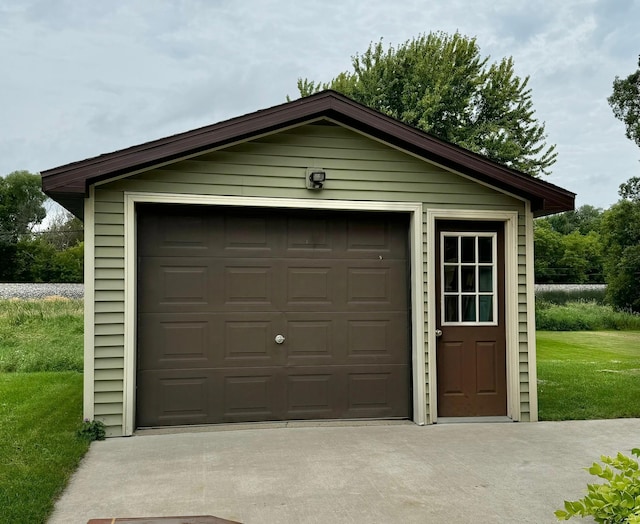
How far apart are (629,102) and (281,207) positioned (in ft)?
57.9

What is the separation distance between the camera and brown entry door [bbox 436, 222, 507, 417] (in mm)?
6137

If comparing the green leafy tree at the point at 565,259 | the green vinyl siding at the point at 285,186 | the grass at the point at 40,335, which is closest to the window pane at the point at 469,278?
the green vinyl siding at the point at 285,186

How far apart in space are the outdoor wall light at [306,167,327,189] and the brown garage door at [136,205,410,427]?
0.35 m

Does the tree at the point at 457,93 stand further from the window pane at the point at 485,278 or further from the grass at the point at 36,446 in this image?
the grass at the point at 36,446

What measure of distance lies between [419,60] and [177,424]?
2327 cm

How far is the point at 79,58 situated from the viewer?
21.4 m

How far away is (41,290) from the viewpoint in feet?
61.3

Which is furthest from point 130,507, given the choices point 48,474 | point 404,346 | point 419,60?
point 419,60

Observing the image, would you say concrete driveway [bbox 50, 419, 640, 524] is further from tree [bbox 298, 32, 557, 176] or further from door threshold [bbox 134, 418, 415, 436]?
tree [bbox 298, 32, 557, 176]

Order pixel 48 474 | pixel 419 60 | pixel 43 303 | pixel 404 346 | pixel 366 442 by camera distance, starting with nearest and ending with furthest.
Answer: pixel 48 474
pixel 366 442
pixel 404 346
pixel 43 303
pixel 419 60

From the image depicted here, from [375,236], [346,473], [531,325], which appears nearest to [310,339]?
[375,236]

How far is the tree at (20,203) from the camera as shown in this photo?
31.1 metres

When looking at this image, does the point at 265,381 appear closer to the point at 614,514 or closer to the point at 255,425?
the point at 255,425

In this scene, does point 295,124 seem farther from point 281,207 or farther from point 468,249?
point 468,249
